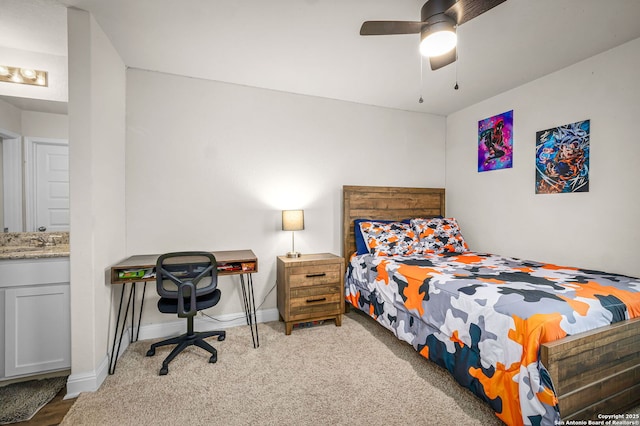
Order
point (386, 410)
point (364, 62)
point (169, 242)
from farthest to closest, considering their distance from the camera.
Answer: point (169, 242) → point (364, 62) → point (386, 410)

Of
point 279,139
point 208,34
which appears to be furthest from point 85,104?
point 279,139

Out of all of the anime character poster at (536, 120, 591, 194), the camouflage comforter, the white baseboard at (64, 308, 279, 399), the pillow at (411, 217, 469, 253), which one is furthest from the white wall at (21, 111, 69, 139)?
the anime character poster at (536, 120, 591, 194)

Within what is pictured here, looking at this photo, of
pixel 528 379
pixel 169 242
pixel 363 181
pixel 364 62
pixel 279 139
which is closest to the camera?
pixel 528 379

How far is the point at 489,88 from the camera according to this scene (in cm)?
309

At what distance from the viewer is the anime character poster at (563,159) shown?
2.50 metres

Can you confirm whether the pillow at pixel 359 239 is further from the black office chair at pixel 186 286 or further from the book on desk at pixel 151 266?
the black office chair at pixel 186 286

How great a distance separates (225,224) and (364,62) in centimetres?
204

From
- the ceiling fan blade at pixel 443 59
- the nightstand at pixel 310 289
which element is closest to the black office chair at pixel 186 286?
the nightstand at pixel 310 289

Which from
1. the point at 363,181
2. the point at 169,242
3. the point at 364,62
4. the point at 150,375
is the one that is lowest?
the point at 150,375

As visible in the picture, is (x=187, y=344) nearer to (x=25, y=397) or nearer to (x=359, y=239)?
(x=25, y=397)

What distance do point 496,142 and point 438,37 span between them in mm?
2130

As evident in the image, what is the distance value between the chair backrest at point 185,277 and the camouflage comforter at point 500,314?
1.51 metres

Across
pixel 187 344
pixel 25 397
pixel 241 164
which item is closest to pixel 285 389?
pixel 187 344

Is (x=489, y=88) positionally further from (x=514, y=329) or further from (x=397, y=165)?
(x=514, y=329)
